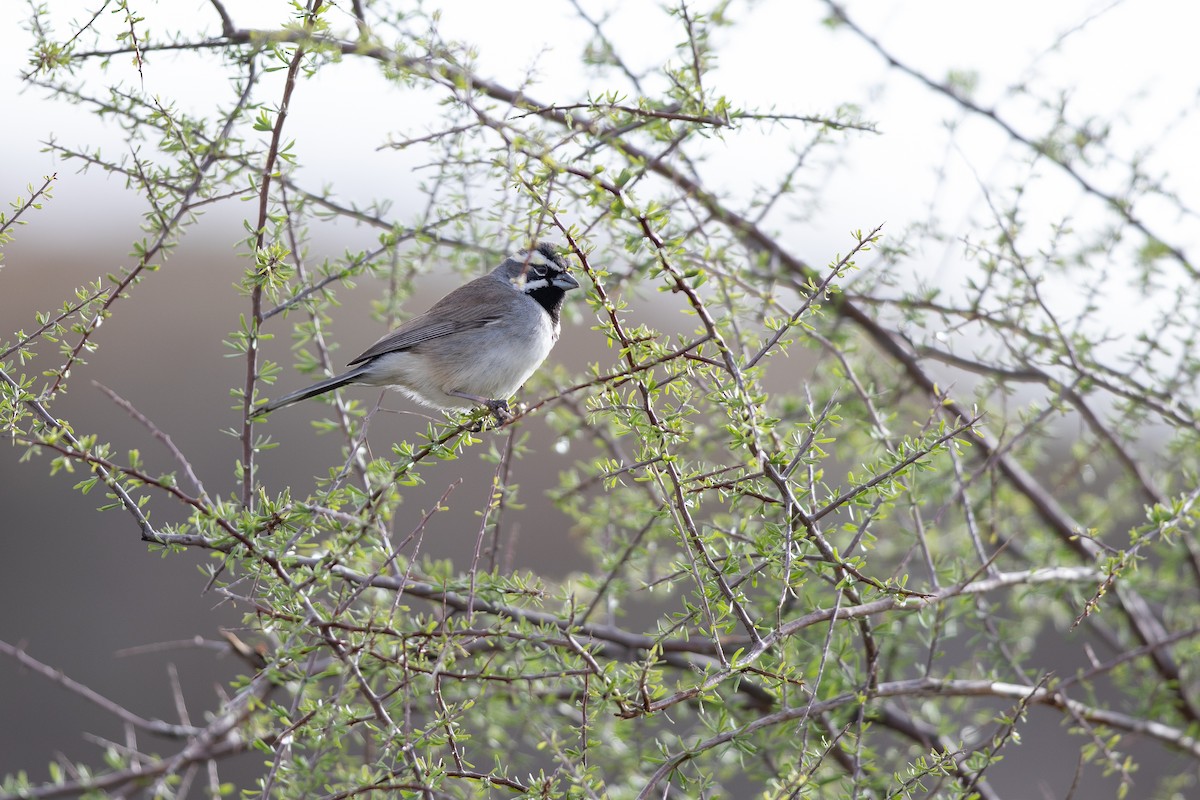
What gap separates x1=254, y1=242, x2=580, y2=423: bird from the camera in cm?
505

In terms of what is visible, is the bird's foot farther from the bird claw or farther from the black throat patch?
the black throat patch

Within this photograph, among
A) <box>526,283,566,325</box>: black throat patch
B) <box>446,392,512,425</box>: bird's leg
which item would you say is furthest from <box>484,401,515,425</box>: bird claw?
<box>526,283,566,325</box>: black throat patch

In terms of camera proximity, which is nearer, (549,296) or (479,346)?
(479,346)

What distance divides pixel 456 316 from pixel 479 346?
348 mm

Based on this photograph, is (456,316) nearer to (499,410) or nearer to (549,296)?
(549,296)

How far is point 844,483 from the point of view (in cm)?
327

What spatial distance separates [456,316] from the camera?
5.46 metres

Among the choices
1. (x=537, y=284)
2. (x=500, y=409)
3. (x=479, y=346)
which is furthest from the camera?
(x=537, y=284)

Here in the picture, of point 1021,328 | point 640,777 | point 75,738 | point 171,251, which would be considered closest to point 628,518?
point 640,777

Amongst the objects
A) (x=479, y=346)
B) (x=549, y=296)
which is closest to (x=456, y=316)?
(x=479, y=346)

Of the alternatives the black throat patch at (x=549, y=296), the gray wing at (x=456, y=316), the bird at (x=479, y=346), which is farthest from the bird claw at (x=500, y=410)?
the black throat patch at (x=549, y=296)

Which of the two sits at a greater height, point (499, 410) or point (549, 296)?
point (549, 296)

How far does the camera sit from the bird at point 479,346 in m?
5.05

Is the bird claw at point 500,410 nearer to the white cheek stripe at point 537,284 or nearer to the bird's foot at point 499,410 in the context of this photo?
the bird's foot at point 499,410
